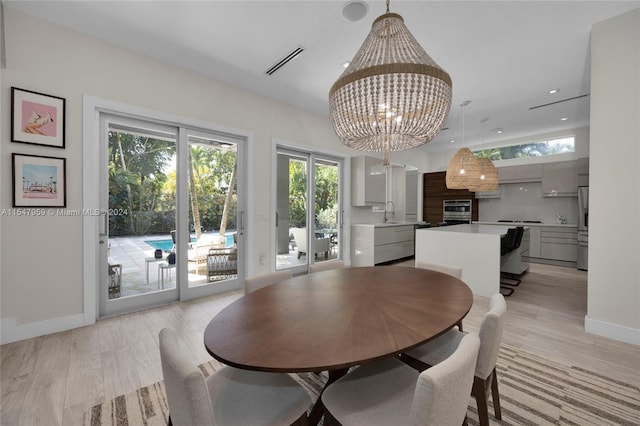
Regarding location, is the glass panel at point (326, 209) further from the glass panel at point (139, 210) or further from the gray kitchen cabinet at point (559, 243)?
the gray kitchen cabinet at point (559, 243)

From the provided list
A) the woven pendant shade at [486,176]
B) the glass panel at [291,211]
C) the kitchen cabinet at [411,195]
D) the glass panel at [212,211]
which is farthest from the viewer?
the kitchen cabinet at [411,195]

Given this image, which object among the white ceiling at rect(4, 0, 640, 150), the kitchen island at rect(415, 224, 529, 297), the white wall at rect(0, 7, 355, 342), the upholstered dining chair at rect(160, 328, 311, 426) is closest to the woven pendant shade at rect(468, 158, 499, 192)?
the kitchen island at rect(415, 224, 529, 297)

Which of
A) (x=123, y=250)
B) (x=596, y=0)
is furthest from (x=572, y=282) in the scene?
(x=123, y=250)

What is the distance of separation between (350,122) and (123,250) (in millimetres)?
2929

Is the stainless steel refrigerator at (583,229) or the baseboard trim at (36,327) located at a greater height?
the stainless steel refrigerator at (583,229)

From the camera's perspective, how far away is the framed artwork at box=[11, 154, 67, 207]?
2.33 m

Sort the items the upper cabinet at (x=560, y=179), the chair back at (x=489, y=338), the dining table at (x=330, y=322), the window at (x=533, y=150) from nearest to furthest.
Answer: the dining table at (x=330, y=322) → the chair back at (x=489, y=338) → the upper cabinet at (x=560, y=179) → the window at (x=533, y=150)

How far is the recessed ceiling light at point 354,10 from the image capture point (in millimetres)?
2227

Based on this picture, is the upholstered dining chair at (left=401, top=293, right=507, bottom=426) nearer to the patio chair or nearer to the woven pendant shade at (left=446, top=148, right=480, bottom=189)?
the woven pendant shade at (left=446, top=148, right=480, bottom=189)

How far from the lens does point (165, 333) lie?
0.99 meters

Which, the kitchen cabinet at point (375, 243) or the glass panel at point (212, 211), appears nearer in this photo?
the glass panel at point (212, 211)

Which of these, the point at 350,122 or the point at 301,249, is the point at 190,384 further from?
the point at 301,249

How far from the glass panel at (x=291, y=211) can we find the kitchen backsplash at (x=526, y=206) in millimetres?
5082

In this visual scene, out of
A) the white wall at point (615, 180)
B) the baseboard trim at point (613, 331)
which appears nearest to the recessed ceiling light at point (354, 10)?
the white wall at point (615, 180)
